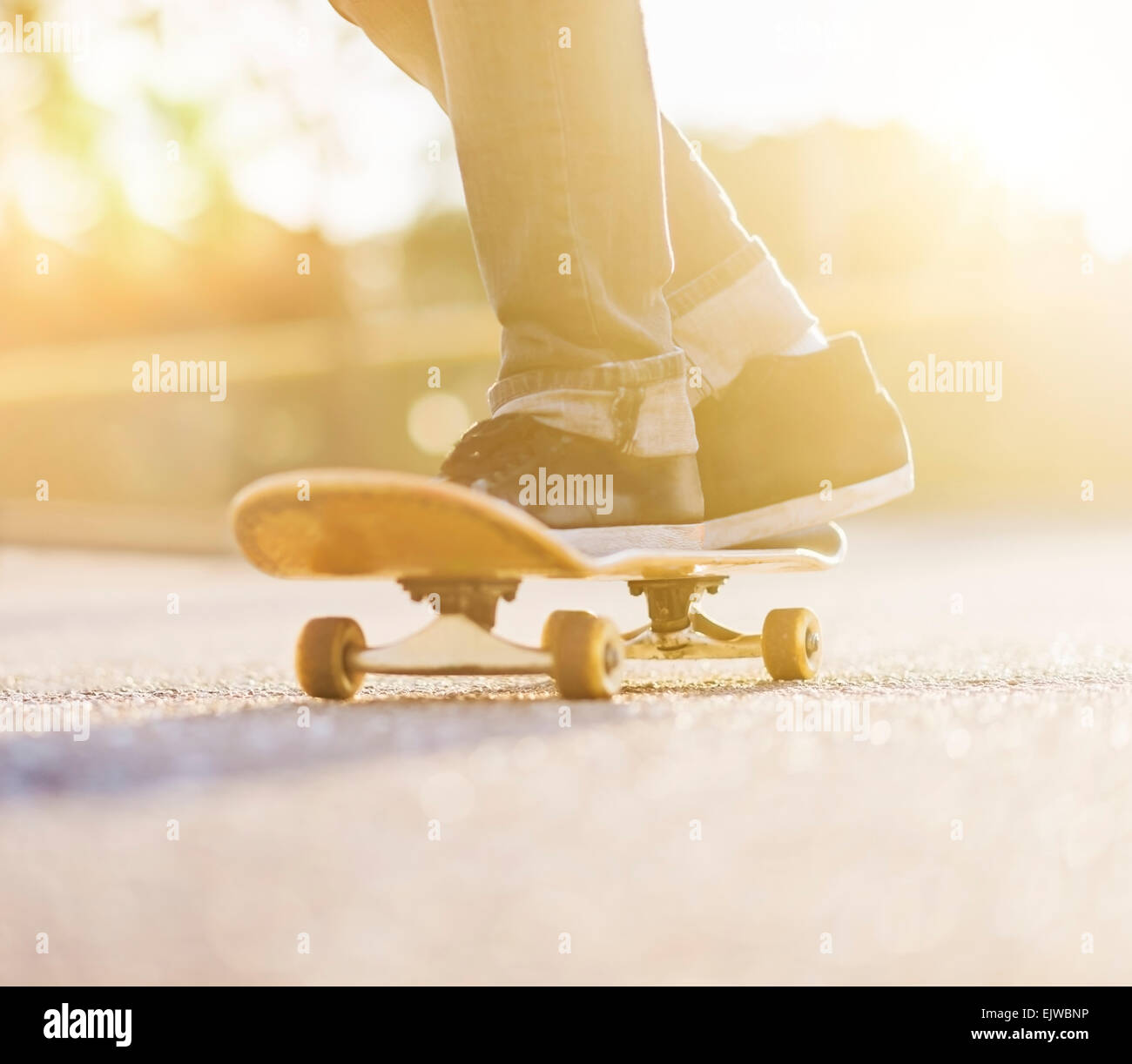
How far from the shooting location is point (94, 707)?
172 cm

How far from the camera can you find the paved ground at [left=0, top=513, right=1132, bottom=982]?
0.76m

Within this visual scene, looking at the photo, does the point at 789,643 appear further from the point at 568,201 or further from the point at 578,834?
the point at 578,834

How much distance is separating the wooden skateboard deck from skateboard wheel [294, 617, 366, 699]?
7 cm

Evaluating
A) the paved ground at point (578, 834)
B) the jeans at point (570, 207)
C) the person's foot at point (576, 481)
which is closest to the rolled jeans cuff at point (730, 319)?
the jeans at point (570, 207)

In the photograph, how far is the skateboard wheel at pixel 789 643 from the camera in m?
1.94

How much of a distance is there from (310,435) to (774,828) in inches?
509

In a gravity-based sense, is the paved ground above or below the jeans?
below

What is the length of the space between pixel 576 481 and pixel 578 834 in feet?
2.53

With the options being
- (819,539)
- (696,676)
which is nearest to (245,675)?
(696,676)

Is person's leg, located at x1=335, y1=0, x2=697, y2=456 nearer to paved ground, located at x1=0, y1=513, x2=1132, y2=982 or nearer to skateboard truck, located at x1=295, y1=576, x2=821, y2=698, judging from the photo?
skateboard truck, located at x1=295, y1=576, x2=821, y2=698

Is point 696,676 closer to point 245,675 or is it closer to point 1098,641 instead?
point 245,675

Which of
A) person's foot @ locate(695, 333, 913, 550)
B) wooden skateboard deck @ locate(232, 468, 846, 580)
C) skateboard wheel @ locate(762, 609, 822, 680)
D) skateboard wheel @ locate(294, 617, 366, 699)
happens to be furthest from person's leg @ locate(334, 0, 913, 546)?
skateboard wheel @ locate(294, 617, 366, 699)

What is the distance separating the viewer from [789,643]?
1.95 meters
